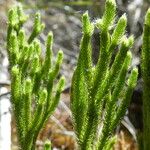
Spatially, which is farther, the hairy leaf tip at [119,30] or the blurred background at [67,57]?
the blurred background at [67,57]

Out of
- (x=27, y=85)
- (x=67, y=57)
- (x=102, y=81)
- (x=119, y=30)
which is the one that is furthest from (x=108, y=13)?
(x=67, y=57)

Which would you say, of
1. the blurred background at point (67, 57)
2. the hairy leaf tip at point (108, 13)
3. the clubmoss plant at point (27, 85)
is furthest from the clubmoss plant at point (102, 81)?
the blurred background at point (67, 57)

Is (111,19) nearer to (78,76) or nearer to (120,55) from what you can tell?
(120,55)

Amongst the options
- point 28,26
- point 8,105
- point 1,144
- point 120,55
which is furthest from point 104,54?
point 28,26

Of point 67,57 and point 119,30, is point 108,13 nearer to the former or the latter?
point 119,30

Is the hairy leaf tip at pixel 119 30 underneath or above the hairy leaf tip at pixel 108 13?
underneath

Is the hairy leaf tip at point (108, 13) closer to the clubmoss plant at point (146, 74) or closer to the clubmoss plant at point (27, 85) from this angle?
the clubmoss plant at point (146, 74)
